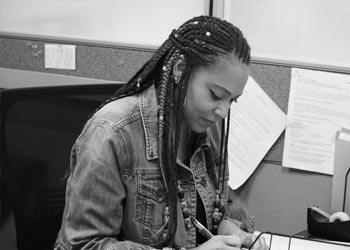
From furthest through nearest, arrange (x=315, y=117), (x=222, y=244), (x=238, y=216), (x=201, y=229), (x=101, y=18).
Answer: (x=101, y=18) → (x=315, y=117) → (x=238, y=216) → (x=201, y=229) → (x=222, y=244)

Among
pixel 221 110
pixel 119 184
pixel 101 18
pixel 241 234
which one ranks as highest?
pixel 101 18

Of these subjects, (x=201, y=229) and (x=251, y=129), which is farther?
(x=251, y=129)

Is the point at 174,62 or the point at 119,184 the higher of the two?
the point at 174,62

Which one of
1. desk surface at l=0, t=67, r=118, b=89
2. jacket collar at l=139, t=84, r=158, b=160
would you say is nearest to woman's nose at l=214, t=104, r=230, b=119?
jacket collar at l=139, t=84, r=158, b=160

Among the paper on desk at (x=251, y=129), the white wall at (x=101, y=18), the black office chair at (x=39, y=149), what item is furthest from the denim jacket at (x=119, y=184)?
the white wall at (x=101, y=18)

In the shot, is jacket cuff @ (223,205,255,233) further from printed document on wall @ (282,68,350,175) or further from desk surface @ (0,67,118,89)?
desk surface @ (0,67,118,89)

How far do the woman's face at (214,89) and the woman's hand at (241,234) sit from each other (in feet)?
0.77

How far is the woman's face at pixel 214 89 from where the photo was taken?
→ 870 mm

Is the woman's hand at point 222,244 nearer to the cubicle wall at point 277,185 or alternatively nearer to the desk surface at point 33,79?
the cubicle wall at point 277,185

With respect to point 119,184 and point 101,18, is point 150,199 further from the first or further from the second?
point 101,18

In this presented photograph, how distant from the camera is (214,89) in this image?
0.88 meters

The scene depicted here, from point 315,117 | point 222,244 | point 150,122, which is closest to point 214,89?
point 150,122

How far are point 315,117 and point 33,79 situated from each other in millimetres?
833

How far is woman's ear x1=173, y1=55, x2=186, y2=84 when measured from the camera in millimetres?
882
